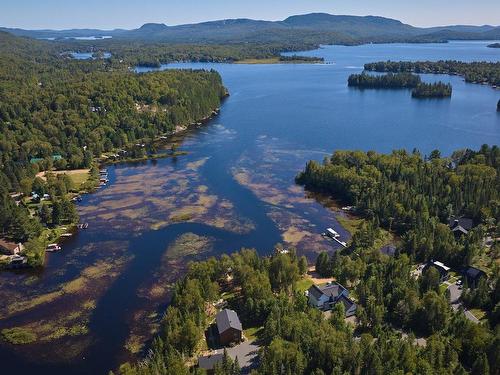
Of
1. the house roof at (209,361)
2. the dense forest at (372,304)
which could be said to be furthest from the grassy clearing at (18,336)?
the house roof at (209,361)

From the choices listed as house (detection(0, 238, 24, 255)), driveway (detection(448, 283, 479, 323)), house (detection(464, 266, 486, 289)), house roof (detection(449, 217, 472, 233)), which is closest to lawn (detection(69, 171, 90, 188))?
house (detection(0, 238, 24, 255))

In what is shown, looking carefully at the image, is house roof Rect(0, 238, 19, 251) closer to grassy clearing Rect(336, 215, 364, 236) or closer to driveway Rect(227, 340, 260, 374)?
driveway Rect(227, 340, 260, 374)

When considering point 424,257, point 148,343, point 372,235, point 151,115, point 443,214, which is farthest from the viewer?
point 151,115

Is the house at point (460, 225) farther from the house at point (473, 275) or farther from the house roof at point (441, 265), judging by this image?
the house at point (473, 275)

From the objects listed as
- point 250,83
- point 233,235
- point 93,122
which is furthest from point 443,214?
point 250,83

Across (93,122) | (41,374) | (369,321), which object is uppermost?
(93,122)

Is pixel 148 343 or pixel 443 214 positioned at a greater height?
pixel 443 214

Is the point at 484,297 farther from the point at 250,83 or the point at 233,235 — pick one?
the point at 250,83
